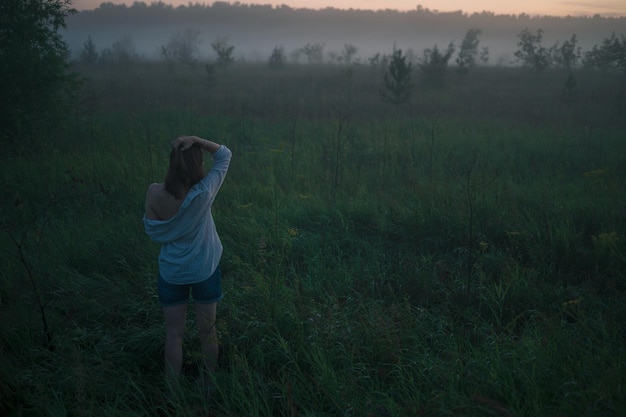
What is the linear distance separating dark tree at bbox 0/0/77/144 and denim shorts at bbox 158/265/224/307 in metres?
7.70

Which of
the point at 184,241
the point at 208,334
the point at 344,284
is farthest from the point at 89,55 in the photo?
the point at 208,334

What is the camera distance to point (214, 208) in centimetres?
613

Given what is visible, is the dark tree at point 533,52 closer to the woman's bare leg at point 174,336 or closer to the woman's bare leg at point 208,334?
the woman's bare leg at point 208,334

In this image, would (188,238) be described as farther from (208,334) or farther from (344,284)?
(344,284)

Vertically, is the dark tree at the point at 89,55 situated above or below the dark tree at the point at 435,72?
above

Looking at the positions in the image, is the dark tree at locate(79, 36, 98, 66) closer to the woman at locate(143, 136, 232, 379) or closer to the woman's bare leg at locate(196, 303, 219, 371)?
the woman at locate(143, 136, 232, 379)

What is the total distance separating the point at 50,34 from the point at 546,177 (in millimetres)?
10483

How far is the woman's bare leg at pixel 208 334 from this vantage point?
2926 mm

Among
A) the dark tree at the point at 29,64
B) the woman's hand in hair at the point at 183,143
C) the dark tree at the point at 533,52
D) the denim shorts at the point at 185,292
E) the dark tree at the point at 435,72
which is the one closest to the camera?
the woman's hand in hair at the point at 183,143

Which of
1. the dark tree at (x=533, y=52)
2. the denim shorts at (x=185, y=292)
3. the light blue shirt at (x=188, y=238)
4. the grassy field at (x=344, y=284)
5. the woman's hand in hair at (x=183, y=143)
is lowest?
the grassy field at (x=344, y=284)

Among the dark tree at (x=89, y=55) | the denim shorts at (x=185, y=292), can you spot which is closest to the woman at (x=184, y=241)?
the denim shorts at (x=185, y=292)

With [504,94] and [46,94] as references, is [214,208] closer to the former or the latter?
[46,94]

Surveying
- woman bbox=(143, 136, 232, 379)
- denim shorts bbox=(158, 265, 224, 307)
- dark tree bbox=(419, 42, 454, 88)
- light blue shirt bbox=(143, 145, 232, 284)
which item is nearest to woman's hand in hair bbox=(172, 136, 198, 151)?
woman bbox=(143, 136, 232, 379)

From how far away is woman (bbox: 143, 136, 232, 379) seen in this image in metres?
2.80
